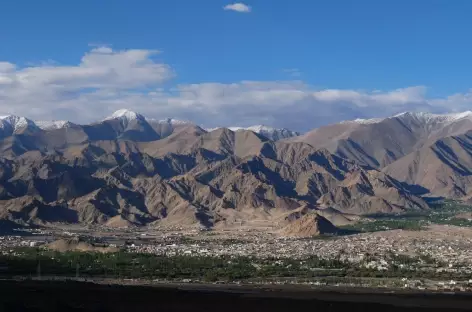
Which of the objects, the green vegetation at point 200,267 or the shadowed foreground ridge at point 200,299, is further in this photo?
the green vegetation at point 200,267

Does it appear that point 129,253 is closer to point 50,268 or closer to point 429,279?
point 50,268

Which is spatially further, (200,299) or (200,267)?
(200,267)

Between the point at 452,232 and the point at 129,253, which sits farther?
the point at 452,232

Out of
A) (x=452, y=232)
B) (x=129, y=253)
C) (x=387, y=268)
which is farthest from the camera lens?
(x=452, y=232)

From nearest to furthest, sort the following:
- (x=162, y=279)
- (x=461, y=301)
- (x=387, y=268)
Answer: (x=461, y=301)
(x=162, y=279)
(x=387, y=268)

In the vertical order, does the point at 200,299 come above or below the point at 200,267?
below

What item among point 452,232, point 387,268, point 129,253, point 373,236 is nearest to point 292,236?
point 373,236

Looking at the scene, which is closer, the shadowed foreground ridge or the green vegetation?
the shadowed foreground ridge
